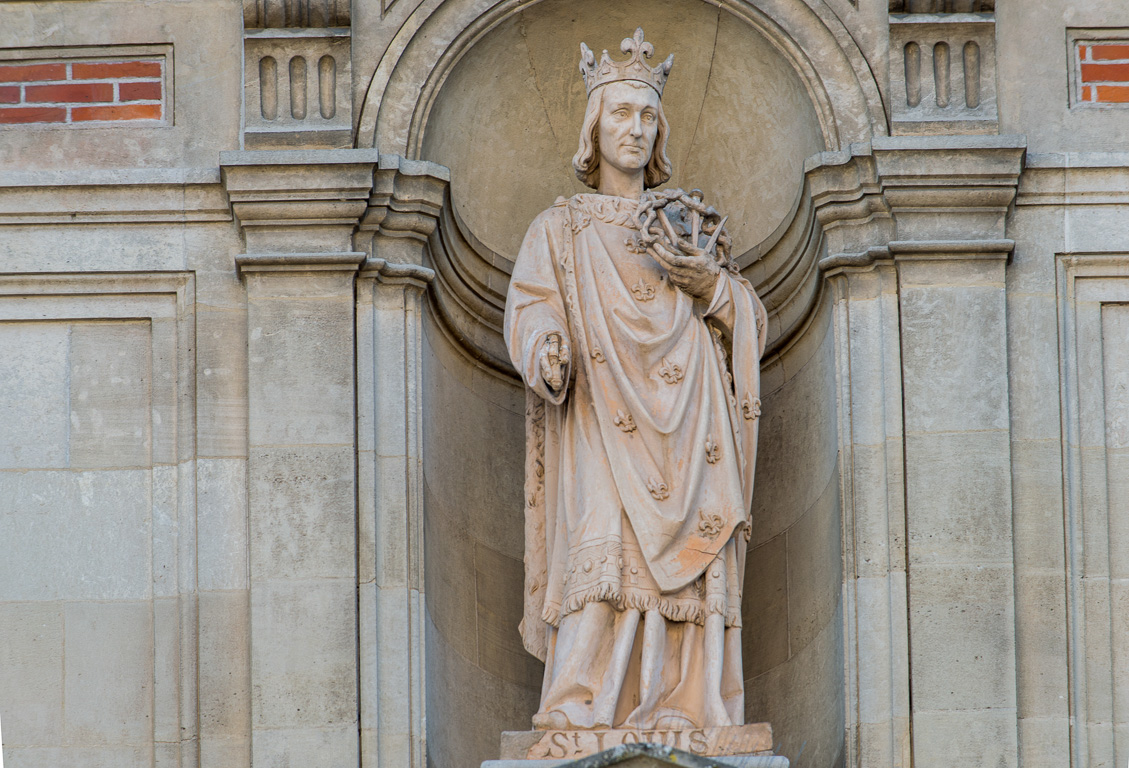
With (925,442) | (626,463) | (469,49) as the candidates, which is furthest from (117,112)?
(925,442)

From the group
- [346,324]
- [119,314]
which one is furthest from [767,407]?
[119,314]

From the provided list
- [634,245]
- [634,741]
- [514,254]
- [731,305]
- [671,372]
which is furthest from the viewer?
[514,254]

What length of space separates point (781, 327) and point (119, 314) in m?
2.66

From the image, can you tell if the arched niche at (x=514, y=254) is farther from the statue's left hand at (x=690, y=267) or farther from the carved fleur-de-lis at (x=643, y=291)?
the carved fleur-de-lis at (x=643, y=291)

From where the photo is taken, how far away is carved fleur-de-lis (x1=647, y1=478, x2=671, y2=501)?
9.48 meters

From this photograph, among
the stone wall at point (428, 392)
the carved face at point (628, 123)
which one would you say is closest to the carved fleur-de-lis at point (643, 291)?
the carved face at point (628, 123)

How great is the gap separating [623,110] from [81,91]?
6.91 feet

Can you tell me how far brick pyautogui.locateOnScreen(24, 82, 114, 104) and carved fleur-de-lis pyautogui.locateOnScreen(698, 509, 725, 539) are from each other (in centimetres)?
284

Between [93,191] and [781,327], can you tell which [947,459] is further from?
[93,191]

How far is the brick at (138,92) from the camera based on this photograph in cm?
1027

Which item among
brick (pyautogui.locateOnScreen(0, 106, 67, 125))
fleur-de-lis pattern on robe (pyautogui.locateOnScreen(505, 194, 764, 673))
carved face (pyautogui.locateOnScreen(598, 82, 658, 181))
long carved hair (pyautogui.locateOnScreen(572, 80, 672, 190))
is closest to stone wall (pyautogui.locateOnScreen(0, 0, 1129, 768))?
brick (pyautogui.locateOnScreen(0, 106, 67, 125))

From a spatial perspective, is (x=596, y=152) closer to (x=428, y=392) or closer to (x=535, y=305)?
(x=535, y=305)

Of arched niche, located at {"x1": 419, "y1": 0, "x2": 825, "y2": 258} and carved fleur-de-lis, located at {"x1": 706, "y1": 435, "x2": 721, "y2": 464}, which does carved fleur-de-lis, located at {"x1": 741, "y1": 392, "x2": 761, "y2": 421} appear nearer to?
carved fleur-de-lis, located at {"x1": 706, "y1": 435, "x2": 721, "y2": 464}

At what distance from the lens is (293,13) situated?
33.5 ft
